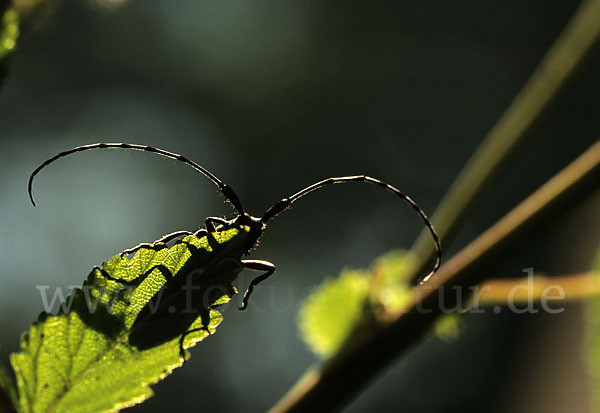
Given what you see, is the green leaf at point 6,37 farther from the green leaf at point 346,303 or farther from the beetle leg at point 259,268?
the green leaf at point 346,303

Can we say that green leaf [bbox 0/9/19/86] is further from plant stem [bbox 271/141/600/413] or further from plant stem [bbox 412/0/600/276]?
plant stem [bbox 412/0/600/276]

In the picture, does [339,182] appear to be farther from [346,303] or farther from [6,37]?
[6,37]

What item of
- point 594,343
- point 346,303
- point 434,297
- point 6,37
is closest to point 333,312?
point 346,303

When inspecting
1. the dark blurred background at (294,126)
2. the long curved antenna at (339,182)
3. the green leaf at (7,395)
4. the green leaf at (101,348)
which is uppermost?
the dark blurred background at (294,126)

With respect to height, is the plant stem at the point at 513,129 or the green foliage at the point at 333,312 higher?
the plant stem at the point at 513,129

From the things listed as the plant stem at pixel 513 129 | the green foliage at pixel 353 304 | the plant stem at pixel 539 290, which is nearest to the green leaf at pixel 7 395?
the green foliage at pixel 353 304

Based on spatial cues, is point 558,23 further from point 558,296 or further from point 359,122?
point 558,296

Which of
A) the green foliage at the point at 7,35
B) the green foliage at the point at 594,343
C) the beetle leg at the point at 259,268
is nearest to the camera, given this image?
the green foliage at the point at 7,35
